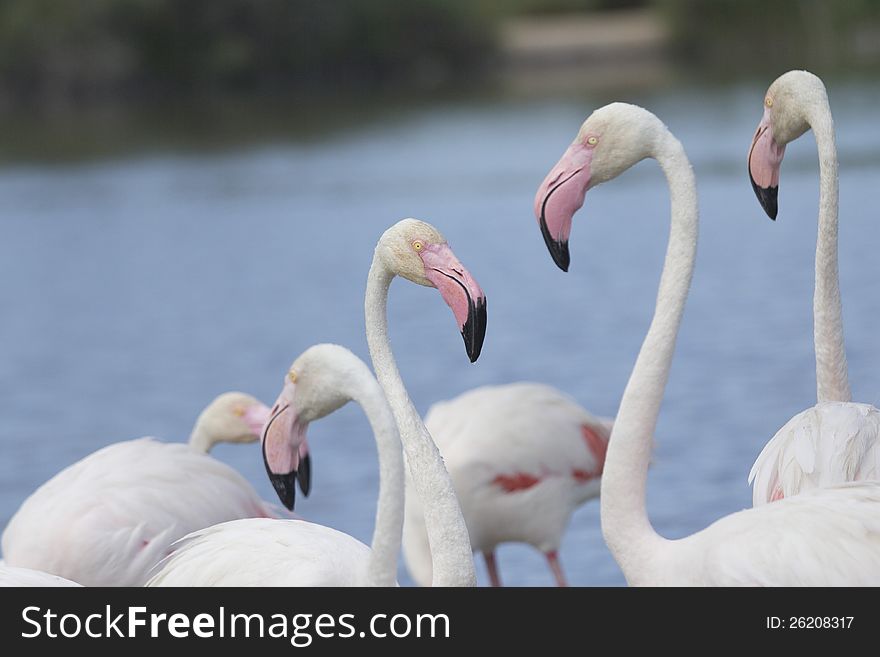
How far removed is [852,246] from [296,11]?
3626 centimetres

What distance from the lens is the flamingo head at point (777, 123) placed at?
3.78 metres

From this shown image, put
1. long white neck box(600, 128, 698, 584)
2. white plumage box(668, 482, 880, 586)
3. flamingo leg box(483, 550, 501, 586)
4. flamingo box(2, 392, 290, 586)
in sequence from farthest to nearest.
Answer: flamingo leg box(483, 550, 501, 586), flamingo box(2, 392, 290, 586), long white neck box(600, 128, 698, 584), white plumage box(668, 482, 880, 586)

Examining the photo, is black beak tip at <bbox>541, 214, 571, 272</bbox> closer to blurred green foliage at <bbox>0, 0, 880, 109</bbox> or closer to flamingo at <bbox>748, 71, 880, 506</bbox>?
flamingo at <bbox>748, 71, 880, 506</bbox>

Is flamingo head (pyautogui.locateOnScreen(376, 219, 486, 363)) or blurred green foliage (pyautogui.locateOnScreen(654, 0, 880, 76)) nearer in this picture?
flamingo head (pyautogui.locateOnScreen(376, 219, 486, 363))

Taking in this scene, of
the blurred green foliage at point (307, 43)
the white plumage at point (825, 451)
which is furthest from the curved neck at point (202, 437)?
the blurred green foliage at point (307, 43)

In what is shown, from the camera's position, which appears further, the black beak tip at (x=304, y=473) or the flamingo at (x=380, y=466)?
the black beak tip at (x=304, y=473)

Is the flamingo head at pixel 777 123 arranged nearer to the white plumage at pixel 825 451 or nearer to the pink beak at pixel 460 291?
the white plumage at pixel 825 451

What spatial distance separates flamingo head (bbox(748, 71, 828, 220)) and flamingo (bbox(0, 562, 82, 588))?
1882mm

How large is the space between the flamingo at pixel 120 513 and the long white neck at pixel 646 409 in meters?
1.35

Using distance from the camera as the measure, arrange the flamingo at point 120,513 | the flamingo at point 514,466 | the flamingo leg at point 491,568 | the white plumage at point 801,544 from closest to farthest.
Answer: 1. the white plumage at point 801,544
2. the flamingo at point 120,513
3. the flamingo at point 514,466
4. the flamingo leg at point 491,568

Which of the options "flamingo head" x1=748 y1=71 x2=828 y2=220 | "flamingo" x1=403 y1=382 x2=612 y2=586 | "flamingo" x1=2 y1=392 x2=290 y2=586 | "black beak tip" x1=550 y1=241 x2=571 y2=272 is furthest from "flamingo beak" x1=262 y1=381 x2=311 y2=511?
"flamingo" x1=403 y1=382 x2=612 y2=586

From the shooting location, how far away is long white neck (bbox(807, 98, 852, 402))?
377 centimetres
